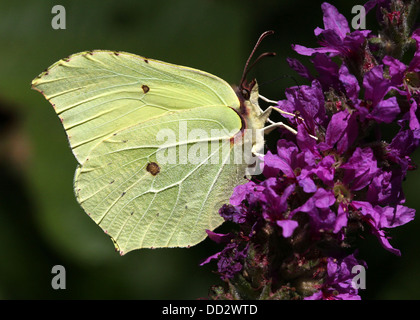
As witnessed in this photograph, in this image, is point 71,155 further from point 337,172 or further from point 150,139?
point 337,172

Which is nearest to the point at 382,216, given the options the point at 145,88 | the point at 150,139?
the point at 150,139

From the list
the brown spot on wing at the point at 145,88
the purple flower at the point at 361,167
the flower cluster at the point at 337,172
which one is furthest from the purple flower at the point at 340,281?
the brown spot on wing at the point at 145,88

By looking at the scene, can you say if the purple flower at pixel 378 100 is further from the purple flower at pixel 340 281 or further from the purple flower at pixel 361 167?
the purple flower at pixel 340 281

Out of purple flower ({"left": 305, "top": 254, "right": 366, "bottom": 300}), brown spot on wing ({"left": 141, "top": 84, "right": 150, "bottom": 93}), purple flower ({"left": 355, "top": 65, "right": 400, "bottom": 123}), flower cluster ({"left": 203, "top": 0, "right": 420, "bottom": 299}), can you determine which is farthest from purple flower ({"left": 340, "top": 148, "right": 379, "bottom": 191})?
brown spot on wing ({"left": 141, "top": 84, "right": 150, "bottom": 93})

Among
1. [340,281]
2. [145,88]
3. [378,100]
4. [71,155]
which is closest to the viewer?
[378,100]

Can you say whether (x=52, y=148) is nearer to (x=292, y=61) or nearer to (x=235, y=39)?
(x=235, y=39)

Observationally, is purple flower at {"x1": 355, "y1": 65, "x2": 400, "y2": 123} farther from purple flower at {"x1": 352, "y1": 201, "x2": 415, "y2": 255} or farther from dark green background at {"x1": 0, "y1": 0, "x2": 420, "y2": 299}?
dark green background at {"x1": 0, "y1": 0, "x2": 420, "y2": 299}
